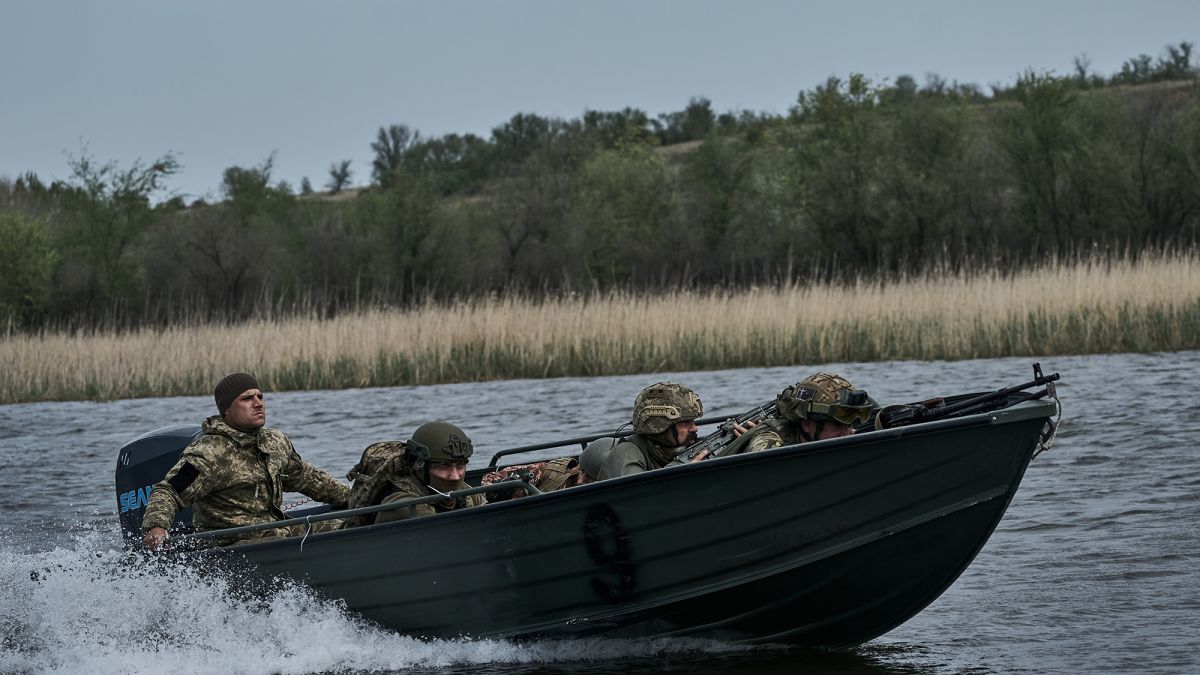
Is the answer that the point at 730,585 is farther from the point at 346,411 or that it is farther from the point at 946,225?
the point at 946,225

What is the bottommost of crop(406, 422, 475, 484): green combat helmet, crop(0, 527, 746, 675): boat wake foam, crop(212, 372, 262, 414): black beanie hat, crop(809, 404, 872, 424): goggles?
crop(0, 527, 746, 675): boat wake foam

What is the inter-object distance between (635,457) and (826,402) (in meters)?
1.03

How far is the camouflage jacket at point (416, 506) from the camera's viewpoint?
7457 mm

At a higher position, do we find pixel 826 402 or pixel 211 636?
pixel 826 402

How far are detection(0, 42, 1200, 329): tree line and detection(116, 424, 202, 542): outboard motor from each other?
2115cm

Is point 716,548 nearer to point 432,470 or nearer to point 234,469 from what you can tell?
point 432,470

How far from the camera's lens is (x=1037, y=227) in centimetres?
3978

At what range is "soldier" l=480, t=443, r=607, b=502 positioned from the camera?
25.5ft

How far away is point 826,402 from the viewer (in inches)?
284

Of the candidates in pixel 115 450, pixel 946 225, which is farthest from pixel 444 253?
pixel 115 450

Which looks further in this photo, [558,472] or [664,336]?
[664,336]

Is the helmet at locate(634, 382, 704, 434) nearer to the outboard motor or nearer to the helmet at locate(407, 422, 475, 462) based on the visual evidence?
the helmet at locate(407, 422, 475, 462)

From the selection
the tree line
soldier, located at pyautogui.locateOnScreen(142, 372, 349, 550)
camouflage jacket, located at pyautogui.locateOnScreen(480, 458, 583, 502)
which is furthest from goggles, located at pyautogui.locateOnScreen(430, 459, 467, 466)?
the tree line

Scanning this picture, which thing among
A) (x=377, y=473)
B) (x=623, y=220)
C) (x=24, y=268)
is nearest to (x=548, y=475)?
(x=377, y=473)
